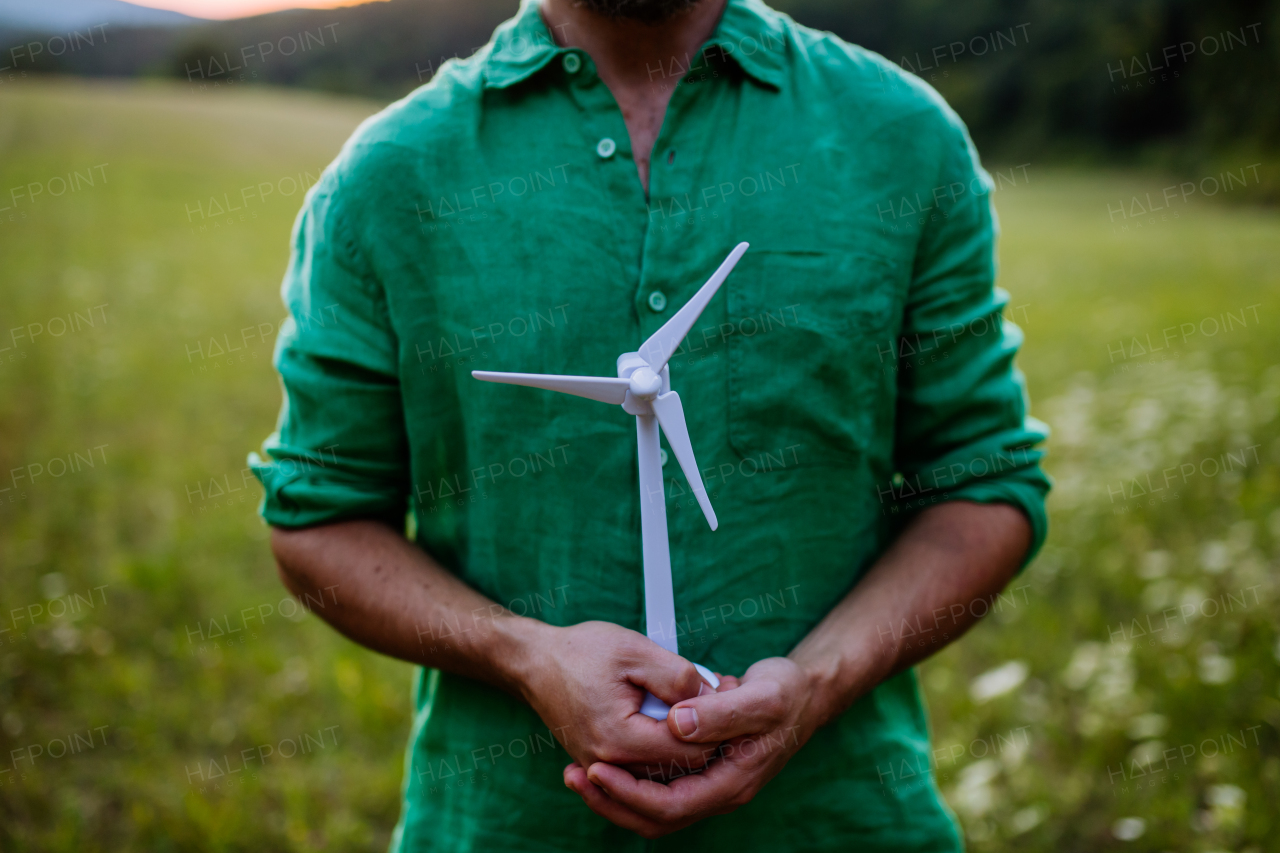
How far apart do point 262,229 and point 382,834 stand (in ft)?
58.4

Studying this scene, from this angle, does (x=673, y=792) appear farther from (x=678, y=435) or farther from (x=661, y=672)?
(x=678, y=435)

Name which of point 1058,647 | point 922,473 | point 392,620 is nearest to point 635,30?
point 922,473

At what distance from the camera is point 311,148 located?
25.9m

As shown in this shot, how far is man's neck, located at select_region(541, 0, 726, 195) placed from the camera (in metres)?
2.04

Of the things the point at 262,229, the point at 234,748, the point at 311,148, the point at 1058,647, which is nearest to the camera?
the point at 234,748

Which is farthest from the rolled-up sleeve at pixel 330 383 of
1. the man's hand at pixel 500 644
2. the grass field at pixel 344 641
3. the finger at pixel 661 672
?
the grass field at pixel 344 641

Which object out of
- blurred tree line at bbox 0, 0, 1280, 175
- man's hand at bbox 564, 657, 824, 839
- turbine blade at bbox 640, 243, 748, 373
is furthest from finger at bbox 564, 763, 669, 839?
blurred tree line at bbox 0, 0, 1280, 175

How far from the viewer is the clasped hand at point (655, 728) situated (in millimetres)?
1719

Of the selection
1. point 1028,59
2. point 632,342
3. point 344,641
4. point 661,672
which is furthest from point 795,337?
point 1028,59

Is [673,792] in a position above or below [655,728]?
below

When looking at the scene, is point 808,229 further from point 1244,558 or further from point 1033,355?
point 1033,355

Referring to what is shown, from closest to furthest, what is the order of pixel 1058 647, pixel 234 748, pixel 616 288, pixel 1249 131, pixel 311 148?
pixel 616 288 → pixel 234 748 → pixel 1058 647 → pixel 311 148 → pixel 1249 131

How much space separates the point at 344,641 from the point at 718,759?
4.40 meters

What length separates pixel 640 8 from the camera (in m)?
1.97
